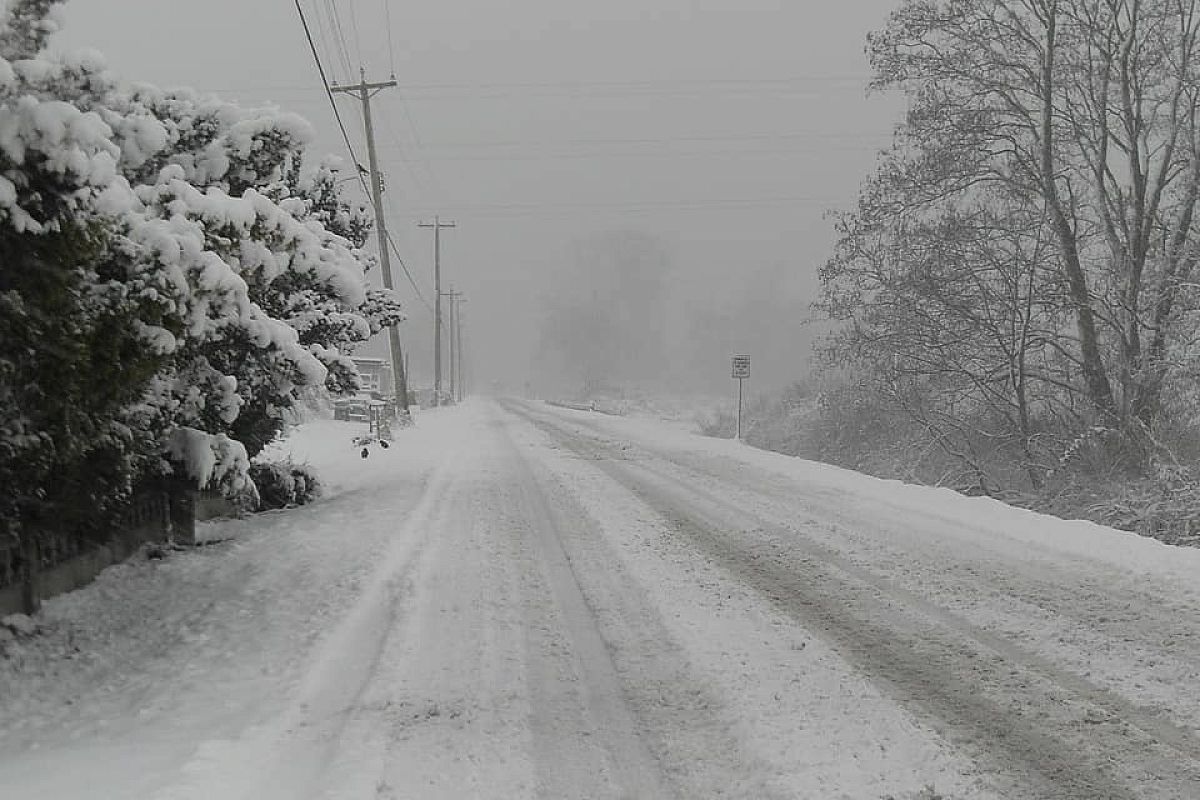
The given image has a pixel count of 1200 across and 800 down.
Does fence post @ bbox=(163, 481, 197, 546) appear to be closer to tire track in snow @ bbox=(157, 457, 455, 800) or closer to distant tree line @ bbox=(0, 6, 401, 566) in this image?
distant tree line @ bbox=(0, 6, 401, 566)

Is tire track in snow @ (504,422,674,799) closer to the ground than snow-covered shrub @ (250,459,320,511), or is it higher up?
closer to the ground

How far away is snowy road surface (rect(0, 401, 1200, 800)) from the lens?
3.29 m

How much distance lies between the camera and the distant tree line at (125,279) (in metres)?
3.54

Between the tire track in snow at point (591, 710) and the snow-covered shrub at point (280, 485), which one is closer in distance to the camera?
the tire track in snow at point (591, 710)

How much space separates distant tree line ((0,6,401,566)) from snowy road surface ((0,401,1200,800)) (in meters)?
1.07

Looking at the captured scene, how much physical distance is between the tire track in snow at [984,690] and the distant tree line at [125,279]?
12.7ft

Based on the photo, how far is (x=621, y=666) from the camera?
4.51 m

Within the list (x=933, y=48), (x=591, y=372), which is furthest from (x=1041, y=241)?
(x=591, y=372)

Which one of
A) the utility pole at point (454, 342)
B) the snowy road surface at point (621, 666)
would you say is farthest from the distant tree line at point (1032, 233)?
the utility pole at point (454, 342)

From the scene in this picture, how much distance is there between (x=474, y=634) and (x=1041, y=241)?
1385cm

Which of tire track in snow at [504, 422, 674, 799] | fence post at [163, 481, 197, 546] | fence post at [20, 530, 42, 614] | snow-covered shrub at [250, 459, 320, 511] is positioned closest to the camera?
tire track in snow at [504, 422, 674, 799]

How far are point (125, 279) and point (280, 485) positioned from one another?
596 cm

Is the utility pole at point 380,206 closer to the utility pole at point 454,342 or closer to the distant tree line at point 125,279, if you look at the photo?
the distant tree line at point 125,279

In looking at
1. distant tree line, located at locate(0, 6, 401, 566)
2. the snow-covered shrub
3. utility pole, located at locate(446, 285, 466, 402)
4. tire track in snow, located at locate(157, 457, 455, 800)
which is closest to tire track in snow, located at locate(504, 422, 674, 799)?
tire track in snow, located at locate(157, 457, 455, 800)
